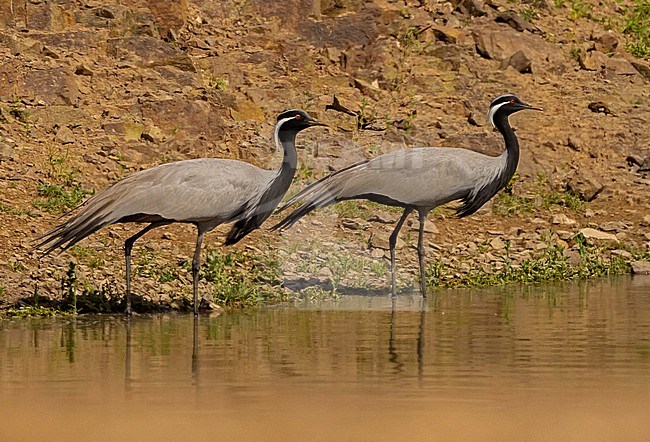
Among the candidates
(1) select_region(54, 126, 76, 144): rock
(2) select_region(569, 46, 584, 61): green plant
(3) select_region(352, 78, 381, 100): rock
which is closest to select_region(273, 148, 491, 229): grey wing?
(1) select_region(54, 126, 76, 144): rock

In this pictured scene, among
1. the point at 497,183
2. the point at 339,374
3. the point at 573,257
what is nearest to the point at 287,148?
the point at 497,183

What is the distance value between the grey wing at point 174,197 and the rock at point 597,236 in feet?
18.6

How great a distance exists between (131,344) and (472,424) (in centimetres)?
386

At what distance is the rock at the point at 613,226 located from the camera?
1722 centimetres

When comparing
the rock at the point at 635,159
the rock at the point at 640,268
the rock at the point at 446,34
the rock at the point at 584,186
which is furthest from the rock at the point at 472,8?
the rock at the point at 640,268

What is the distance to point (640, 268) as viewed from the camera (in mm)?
15312

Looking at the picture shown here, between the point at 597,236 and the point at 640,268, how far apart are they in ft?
4.55

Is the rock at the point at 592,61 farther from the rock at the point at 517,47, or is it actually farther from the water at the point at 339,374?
the water at the point at 339,374

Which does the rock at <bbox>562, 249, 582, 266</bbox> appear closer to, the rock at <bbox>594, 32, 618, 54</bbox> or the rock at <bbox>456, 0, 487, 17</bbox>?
the rock at <bbox>456, 0, 487, 17</bbox>

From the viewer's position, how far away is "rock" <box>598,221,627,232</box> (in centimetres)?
1722

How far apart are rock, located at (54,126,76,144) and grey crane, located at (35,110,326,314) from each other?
512 centimetres

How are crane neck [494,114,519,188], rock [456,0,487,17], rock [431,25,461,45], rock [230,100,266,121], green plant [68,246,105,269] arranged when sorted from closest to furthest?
1. green plant [68,246,105,269]
2. crane neck [494,114,519,188]
3. rock [230,100,266,121]
4. rock [431,25,461,45]
5. rock [456,0,487,17]

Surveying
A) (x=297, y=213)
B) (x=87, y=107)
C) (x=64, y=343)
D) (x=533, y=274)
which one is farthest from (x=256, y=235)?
(x=64, y=343)

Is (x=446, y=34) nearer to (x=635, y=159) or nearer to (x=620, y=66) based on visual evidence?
(x=620, y=66)
